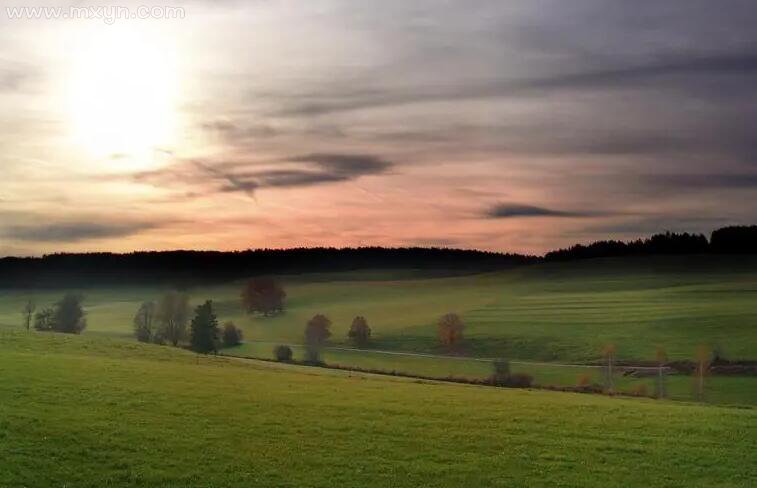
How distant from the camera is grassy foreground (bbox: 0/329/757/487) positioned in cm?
2792

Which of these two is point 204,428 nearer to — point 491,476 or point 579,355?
point 491,476

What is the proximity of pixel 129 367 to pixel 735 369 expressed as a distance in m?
71.1

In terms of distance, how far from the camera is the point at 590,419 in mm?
37938

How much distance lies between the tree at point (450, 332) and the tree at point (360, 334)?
1291 centimetres

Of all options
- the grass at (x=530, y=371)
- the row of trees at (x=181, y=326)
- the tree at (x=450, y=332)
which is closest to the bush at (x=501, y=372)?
the grass at (x=530, y=371)

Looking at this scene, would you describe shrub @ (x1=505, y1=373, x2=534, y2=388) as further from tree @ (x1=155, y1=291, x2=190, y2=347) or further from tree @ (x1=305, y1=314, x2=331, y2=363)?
tree @ (x1=155, y1=291, x2=190, y2=347)

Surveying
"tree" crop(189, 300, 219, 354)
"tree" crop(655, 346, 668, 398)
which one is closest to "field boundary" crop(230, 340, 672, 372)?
"tree" crop(655, 346, 668, 398)

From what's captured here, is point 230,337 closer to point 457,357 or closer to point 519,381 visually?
point 457,357

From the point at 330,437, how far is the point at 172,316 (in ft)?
353

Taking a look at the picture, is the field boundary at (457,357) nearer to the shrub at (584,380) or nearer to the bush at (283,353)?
the shrub at (584,380)

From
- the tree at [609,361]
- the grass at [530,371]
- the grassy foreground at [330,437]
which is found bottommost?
the grass at [530,371]

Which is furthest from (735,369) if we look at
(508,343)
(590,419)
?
(590,419)

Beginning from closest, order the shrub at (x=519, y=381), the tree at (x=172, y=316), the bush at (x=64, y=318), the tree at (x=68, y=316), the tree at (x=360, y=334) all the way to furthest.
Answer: the shrub at (x=519, y=381) < the tree at (x=360, y=334) < the tree at (x=68, y=316) < the bush at (x=64, y=318) < the tree at (x=172, y=316)

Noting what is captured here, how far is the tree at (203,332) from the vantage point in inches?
4277
